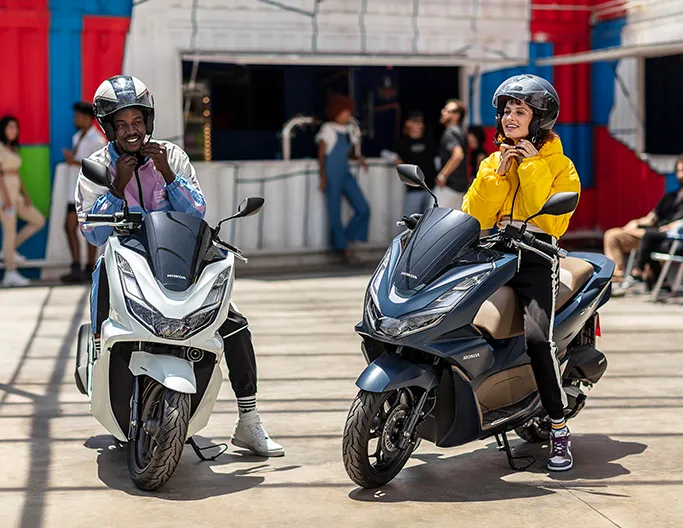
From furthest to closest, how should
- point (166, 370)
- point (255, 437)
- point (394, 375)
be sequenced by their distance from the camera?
point (255, 437)
point (166, 370)
point (394, 375)

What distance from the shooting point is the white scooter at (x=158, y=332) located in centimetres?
455

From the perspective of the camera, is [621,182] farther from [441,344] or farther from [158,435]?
[158,435]

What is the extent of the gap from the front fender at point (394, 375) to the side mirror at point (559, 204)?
0.74 m

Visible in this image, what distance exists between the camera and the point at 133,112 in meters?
5.02

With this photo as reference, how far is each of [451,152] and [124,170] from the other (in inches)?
295

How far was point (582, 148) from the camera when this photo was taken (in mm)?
14453

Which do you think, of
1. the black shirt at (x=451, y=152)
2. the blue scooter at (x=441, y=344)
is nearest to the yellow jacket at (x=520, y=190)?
the blue scooter at (x=441, y=344)

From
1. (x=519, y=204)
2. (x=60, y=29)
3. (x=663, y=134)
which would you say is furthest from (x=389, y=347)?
(x=663, y=134)

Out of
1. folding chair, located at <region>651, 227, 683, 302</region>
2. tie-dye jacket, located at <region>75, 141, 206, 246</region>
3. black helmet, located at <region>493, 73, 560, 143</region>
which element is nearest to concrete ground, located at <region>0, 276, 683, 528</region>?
tie-dye jacket, located at <region>75, 141, 206, 246</region>

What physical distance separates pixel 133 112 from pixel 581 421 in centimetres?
258

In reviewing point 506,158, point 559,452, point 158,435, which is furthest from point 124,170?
point 559,452

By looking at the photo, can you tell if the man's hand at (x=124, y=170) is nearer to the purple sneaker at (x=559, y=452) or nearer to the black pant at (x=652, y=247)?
the purple sneaker at (x=559, y=452)

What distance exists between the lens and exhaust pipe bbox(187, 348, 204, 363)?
4672 mm

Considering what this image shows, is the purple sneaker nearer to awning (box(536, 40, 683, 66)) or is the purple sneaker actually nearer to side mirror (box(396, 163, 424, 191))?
side mirror (box(396, 163, 424, 191))
